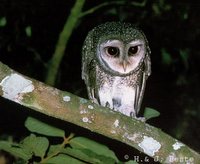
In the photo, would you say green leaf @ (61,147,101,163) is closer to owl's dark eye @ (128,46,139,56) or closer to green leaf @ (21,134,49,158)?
green leaf @ (21,134,49,158)

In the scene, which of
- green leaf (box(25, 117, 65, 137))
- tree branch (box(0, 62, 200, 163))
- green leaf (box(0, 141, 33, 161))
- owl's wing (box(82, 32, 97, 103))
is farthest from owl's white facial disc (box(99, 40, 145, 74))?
green leaf (box(0, 141, 33, 161))

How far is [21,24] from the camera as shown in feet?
10.6

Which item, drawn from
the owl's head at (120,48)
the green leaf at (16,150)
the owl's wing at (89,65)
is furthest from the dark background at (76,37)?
the green leaf at (16,150)

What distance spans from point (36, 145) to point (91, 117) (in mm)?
250

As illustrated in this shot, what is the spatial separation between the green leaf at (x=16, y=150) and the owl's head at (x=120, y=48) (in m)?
1.25

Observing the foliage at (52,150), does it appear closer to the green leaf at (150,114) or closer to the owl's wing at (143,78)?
the green leaf at (150,114)

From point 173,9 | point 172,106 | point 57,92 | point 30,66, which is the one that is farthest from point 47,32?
point 57,92

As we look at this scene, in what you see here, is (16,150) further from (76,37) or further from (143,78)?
(76,37)

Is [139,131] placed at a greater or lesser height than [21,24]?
lesser

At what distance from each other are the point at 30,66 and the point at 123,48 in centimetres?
139

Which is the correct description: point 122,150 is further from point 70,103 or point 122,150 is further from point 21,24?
point 21,24

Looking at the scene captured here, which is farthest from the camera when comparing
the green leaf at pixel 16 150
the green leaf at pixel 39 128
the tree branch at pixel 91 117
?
the tree branch at pixel 91 117

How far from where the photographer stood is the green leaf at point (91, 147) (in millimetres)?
1191

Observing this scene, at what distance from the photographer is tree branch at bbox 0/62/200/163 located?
53.2 inches
